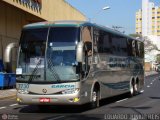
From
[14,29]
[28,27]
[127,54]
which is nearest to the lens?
[28,27]

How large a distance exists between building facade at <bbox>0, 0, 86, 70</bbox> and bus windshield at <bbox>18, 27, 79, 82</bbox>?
45.4ft

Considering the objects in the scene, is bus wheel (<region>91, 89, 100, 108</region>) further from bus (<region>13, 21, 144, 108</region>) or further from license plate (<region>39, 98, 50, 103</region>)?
license plate (<region>39, 98, 50, 103</region>)

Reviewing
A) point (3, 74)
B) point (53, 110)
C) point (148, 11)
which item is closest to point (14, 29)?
point (3, 74)

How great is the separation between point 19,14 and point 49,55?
23287 millimetres

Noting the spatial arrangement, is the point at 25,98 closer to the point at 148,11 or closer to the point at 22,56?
the point at 22,56

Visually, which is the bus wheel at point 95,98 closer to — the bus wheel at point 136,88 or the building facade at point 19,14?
the bus wheel at point 136,88

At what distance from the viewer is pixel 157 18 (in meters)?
175

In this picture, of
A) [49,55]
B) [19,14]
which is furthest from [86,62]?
[19,14]

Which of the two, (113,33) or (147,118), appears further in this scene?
(113,33)

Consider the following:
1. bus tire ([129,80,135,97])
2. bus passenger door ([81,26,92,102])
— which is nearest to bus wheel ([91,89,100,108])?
bus passenger door ([81,26,92,102])

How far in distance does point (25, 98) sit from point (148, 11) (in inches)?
6217

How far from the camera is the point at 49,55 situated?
15.5 meters

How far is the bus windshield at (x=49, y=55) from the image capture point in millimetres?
15352

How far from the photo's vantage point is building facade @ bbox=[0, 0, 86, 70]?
1303 inches
